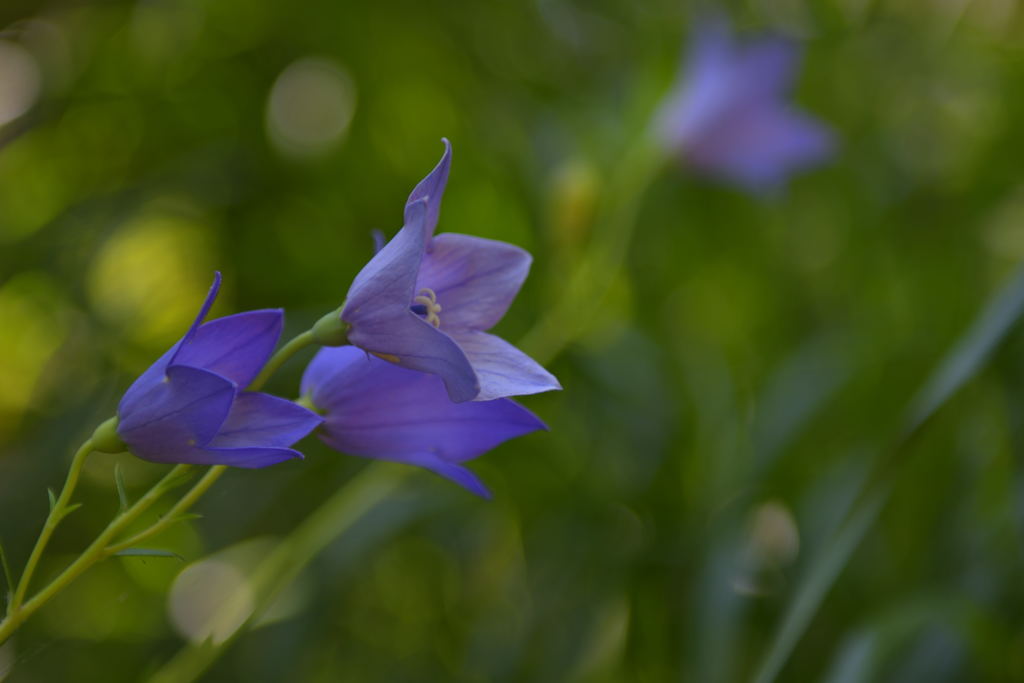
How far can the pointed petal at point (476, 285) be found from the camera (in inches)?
17.0

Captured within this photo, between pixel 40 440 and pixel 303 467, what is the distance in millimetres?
291

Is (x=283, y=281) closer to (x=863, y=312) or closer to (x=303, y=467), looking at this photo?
(x=303, y=467)

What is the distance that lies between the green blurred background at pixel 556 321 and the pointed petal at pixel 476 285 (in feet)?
0.87

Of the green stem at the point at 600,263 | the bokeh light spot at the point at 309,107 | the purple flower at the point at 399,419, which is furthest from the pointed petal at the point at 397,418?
the bokeh light spot at the point at 309,107

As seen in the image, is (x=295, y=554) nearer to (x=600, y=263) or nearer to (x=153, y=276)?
(x=600, y=263)

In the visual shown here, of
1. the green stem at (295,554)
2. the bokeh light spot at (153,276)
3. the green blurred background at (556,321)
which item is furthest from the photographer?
the bokeh light spot at (153,276)

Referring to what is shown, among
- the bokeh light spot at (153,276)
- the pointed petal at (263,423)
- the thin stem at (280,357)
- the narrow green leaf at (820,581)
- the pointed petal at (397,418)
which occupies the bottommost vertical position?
the bokeh light spot at (153,276)

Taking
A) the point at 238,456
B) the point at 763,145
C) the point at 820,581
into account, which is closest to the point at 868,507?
the point at 820,581

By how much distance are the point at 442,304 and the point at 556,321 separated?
46cm

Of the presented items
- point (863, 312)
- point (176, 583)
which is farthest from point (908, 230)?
point (176, 583)

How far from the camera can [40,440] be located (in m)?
0.81

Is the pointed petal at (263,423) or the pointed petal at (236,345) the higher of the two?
the pointed petal at (236,345)

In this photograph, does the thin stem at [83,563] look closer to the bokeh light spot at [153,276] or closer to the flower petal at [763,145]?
the bokeh light spot at [153,276]

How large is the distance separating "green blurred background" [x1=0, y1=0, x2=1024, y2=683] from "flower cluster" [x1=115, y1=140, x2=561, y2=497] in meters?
0.26
